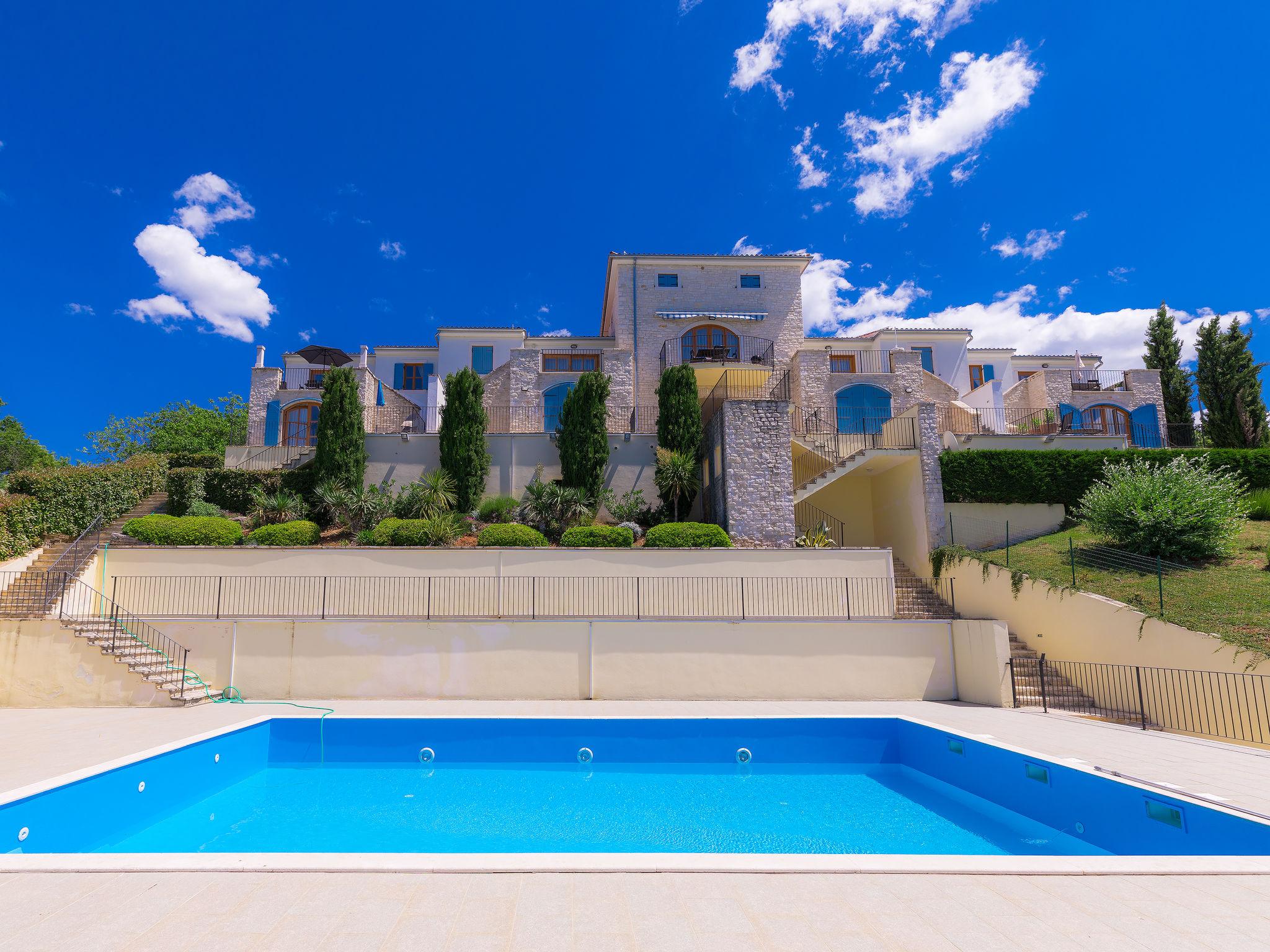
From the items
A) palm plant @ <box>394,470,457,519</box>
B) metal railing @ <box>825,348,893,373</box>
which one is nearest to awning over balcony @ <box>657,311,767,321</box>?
metal railing @ <box>825,348,893,373</box>

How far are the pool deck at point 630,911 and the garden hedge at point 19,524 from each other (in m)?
14.8

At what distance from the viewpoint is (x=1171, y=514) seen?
14.4m

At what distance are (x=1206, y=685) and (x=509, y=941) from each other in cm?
1145

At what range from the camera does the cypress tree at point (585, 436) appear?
67.9ft

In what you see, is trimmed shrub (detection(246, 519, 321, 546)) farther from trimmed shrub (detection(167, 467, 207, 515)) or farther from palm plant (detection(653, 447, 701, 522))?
palm plant (detection(653, 447, 701, 522))

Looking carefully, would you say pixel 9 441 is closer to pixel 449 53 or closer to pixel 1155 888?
pixel 449 53

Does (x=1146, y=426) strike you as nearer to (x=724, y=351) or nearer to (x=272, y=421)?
(x=724, y=351)

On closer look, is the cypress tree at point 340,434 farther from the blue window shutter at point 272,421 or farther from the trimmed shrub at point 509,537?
the blue window shutter at point 272,421

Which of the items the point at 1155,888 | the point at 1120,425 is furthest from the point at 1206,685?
the point at 1120,425

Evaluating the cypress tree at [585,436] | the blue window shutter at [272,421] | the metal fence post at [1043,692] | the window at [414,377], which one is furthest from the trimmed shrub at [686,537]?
the window at [414,377]

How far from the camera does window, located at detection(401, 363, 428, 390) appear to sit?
101 feet

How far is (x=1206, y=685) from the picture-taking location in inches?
404

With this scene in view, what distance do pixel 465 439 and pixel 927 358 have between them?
797 inches

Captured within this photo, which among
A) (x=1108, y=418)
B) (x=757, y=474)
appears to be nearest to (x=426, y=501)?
(x=757, y=474)
